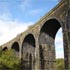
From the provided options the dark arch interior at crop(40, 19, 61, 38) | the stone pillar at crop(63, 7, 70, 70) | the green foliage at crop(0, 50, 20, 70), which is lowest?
the green foliage at crop(0, 50, 20, 70)

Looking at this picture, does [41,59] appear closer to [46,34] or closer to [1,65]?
[46,34]

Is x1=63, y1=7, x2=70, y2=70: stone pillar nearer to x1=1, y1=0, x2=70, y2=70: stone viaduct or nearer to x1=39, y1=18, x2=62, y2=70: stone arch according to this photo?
x1=1, y1=0, x2=70, y2=70: stone viaduct

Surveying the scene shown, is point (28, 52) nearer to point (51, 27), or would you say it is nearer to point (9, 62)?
point (9, 62)

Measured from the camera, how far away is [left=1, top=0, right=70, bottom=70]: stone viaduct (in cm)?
2080

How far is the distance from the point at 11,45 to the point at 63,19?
15592 millimetres

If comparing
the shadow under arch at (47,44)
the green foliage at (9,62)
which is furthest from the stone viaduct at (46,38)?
the green foliage at (9,62)

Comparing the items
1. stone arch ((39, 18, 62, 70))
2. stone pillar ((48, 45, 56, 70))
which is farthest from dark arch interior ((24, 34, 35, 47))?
stone pillar ((48, 45, 56, 70))

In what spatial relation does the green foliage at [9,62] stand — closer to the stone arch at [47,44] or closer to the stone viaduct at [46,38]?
the stone viaduct at [46,38]

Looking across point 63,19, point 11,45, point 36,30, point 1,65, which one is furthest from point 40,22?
point 11,45

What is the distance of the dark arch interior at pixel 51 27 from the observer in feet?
79.6

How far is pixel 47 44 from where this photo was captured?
26.4 metres

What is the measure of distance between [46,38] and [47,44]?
75cm

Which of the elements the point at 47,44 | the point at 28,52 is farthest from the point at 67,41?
the point at 28,52

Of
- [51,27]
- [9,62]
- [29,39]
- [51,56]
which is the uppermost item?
[51,27]
